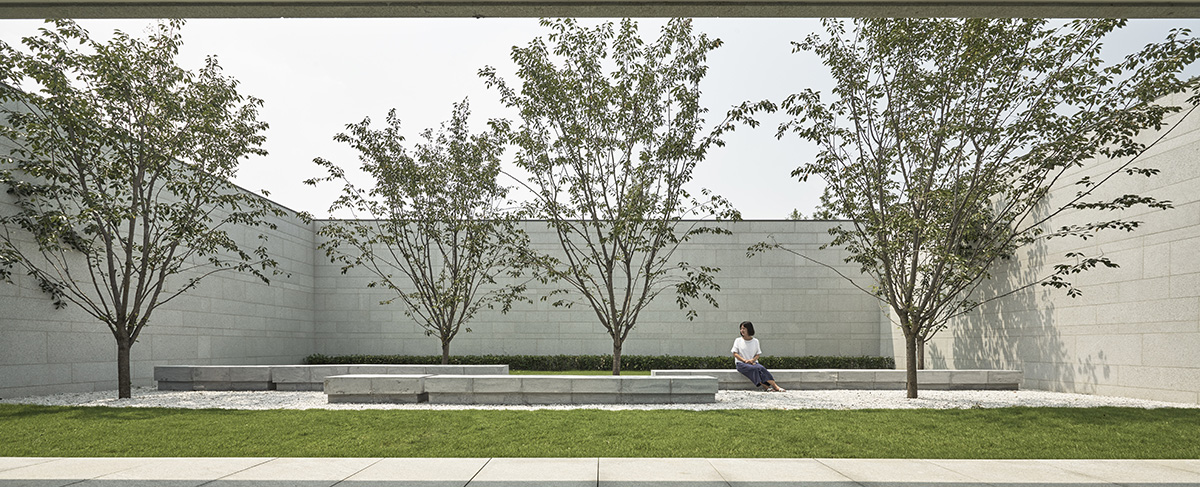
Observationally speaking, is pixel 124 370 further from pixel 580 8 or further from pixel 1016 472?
pixel 1016 472

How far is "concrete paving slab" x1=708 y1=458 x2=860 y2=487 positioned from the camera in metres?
5.20

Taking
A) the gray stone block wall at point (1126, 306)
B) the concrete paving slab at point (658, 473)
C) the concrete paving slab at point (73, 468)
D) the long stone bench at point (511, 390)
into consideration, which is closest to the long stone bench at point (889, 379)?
the gray stone block wall at point (1126, 306)

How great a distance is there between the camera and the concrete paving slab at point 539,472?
16.9ft

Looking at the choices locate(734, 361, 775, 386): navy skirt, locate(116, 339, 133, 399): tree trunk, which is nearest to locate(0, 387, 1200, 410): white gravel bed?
locate(116, 339, 133, 399): tree trunk

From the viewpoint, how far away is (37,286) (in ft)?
36.6

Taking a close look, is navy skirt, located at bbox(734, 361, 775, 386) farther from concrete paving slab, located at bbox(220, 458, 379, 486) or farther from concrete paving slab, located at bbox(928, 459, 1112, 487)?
concrete paving slab, located at bbox(220, 458, 379, 486)

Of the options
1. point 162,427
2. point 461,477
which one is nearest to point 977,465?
point 461,477

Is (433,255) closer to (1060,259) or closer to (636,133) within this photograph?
(636,133)

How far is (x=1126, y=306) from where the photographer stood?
11086 mm

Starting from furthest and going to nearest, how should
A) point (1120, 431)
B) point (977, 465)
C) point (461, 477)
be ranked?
point (1120, 431), point (977, 465), point (461, 477)

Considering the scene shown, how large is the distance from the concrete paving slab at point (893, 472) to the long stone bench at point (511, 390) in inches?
171

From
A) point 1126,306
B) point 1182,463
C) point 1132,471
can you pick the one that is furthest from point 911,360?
point 1132,471

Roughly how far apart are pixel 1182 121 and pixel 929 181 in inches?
137

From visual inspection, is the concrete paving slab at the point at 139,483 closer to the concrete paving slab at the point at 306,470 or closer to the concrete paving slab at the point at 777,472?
the concrete paving slab at the point at 306,470
